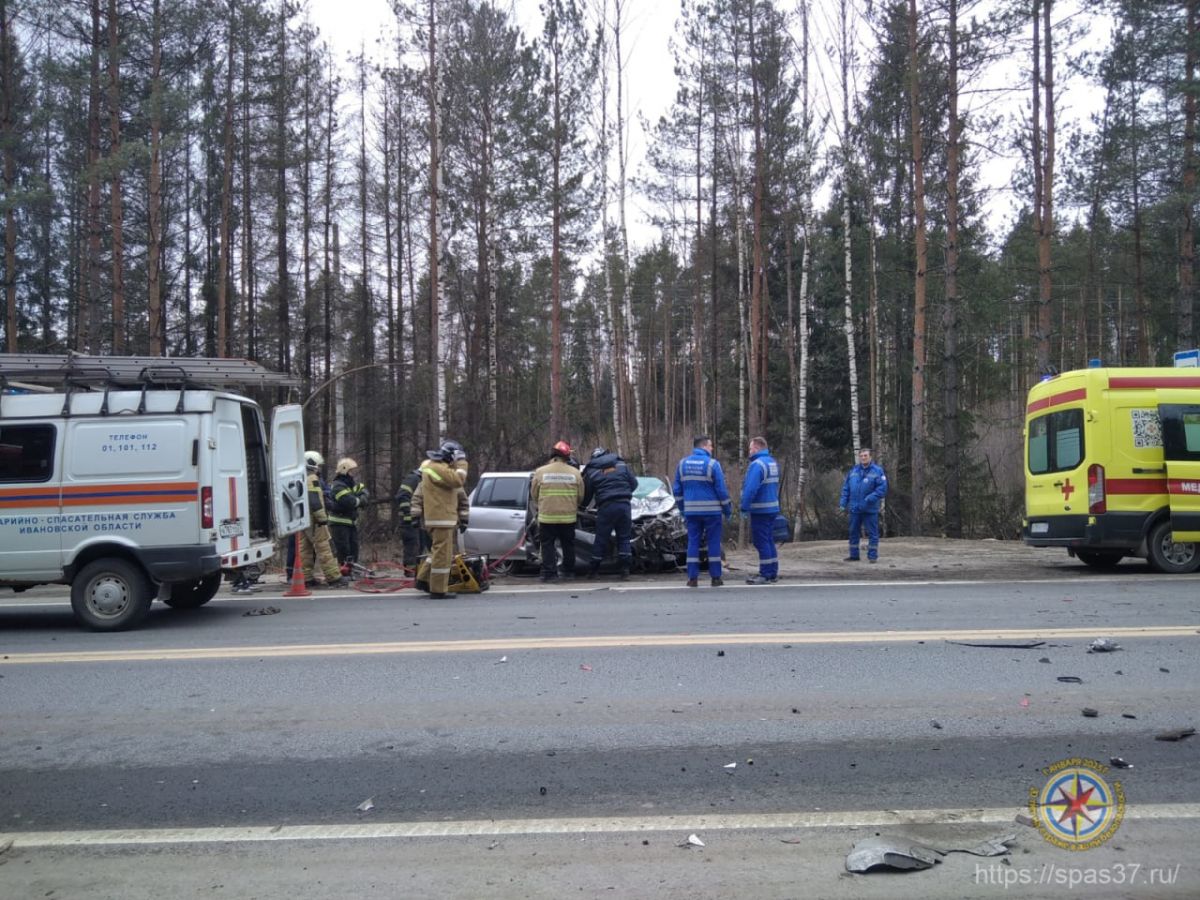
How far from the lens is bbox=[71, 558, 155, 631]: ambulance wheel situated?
9406 millimetres

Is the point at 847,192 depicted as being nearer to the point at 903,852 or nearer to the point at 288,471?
the point at 288,471

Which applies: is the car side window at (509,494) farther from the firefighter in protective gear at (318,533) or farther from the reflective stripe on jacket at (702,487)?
the reflective stripe on jacket at (702,487)

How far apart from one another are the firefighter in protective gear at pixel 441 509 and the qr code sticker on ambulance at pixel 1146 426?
28.9 ft

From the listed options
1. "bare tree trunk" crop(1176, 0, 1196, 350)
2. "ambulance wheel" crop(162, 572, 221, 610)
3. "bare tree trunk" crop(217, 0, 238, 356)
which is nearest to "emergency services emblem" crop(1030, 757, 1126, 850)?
"ambulance wheel" crop(162, 572, 221, 610)

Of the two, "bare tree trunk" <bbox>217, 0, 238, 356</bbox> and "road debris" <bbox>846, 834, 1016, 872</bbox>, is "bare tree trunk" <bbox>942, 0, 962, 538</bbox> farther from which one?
"road debris" <bbox>846, 834, 1016, 872</bbox>

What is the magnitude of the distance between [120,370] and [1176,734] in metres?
9.97

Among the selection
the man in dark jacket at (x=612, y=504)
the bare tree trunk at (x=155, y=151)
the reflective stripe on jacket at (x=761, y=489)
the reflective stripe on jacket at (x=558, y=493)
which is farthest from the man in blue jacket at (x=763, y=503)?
the bare tree trunk at (x=155, y=151)

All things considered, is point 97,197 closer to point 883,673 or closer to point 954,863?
point 883,673

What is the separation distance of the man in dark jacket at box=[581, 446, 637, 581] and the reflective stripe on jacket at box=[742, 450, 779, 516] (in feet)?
5.84

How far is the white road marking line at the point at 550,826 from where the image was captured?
4.35m

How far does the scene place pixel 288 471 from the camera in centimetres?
1129

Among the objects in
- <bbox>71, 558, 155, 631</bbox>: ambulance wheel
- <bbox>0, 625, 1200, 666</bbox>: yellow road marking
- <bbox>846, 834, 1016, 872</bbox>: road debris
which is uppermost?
<bbox>71, 558, 155, 631</bbox>: ambulance wheel

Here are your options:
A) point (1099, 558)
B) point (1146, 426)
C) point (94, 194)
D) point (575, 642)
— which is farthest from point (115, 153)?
point (1099, 558)

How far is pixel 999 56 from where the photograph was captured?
67.2ft
